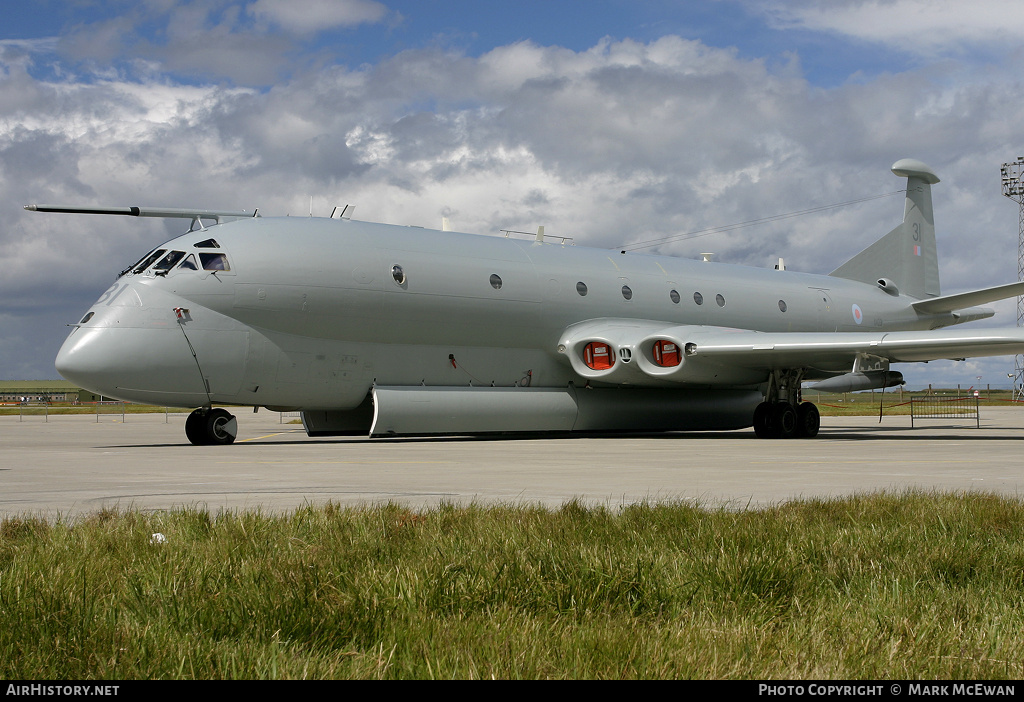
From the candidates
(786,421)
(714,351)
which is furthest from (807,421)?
(714,351)

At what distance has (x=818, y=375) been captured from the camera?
2420 centimetres

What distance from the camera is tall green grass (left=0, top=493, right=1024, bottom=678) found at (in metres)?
3.16

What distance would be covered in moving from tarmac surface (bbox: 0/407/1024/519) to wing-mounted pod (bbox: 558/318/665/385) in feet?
12.0

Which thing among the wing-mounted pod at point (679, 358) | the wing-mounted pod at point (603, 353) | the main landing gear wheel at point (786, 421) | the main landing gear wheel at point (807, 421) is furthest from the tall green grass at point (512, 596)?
the main landing gear wheel at point (807, 421)

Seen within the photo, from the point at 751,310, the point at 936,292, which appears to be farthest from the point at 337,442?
the point at 936,292

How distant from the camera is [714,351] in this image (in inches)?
790

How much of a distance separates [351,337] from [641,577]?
14248mm

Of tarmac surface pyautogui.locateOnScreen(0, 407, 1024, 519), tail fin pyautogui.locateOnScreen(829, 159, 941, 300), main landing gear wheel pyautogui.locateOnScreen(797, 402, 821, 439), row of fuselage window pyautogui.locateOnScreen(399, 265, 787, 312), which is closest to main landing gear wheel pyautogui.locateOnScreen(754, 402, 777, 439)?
main landing gear wheel pyautogui.locateOnScreen(797, 402, 821, 439)

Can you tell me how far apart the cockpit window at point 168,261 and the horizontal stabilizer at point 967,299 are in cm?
1785

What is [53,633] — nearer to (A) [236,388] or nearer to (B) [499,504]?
(B) [499,504]

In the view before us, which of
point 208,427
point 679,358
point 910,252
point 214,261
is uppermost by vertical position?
point 910,252

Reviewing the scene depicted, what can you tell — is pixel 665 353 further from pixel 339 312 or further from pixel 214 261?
pixel 214 261

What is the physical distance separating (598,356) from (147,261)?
365 inches

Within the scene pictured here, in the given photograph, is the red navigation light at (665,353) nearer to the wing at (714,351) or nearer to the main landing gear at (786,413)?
the wing at (714,351)
